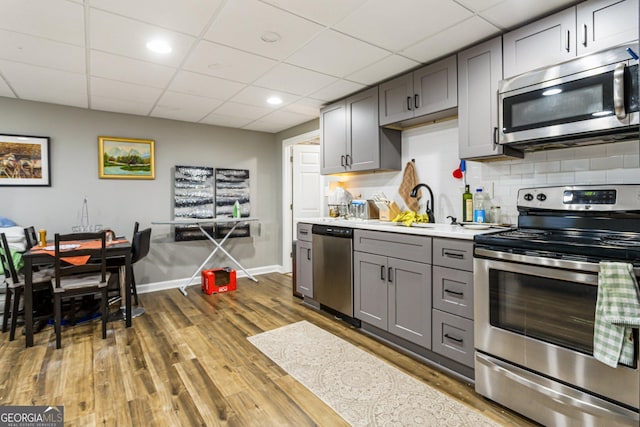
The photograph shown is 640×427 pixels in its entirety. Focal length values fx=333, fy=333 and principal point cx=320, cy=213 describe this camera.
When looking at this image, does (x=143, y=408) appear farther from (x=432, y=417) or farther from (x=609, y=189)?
(x=609, y=189)

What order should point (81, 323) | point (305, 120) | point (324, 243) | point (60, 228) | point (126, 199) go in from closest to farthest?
point (81, 323)
point (324, 243)
point (60, 228)
point (126, 199)
point (305, 120)

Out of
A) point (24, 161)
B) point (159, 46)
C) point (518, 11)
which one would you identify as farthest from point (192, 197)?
point (518, 11)

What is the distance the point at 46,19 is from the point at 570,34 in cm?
317

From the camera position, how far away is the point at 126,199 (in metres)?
4.27

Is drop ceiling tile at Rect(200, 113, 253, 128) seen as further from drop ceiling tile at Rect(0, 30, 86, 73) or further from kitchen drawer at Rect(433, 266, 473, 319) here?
kitchen drawer at Rect(433, 266, 473, 319)

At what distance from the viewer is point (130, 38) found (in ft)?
7.57

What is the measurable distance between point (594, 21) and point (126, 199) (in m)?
4.76

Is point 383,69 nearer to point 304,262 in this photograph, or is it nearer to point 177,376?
point 304,262

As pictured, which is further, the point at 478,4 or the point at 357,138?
the point at 357,138

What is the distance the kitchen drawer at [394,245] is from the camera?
2385 mm

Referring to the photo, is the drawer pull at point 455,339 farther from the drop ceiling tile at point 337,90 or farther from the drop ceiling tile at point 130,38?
the drop ceiling tile at point 130,38

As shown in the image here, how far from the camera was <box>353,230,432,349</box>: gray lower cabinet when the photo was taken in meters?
2.39

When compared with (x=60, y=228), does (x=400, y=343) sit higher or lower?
lower

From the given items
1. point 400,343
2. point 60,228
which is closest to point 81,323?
point 60,228
